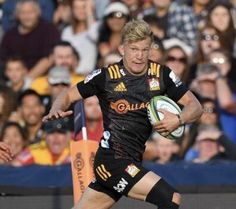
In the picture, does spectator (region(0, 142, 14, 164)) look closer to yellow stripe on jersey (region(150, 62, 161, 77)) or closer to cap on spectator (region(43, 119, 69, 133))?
yellow stripe on jersey (region(150, 62, 161, 77))

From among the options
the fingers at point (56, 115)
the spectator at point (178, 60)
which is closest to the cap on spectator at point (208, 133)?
the spectator at point (178, 60)

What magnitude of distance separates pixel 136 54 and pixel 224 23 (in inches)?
169

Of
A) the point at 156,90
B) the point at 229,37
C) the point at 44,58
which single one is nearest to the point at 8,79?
the point at 44,58

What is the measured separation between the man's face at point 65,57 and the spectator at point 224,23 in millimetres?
1587

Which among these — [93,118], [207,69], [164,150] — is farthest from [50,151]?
[207,69]

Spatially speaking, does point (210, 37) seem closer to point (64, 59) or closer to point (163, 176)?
point (64, 59)

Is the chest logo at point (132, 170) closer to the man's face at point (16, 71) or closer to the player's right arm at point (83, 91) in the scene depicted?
the player's right arm at point (83, 91)

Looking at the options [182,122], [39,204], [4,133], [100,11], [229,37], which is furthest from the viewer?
[100,11]

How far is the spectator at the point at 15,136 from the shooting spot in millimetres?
10266

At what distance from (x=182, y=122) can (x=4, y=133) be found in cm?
398

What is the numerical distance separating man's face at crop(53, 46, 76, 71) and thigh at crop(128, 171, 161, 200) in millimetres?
4458

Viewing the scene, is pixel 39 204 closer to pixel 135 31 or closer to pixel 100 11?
pixel 135 31

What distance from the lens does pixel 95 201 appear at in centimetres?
702

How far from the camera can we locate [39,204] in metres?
9.12
